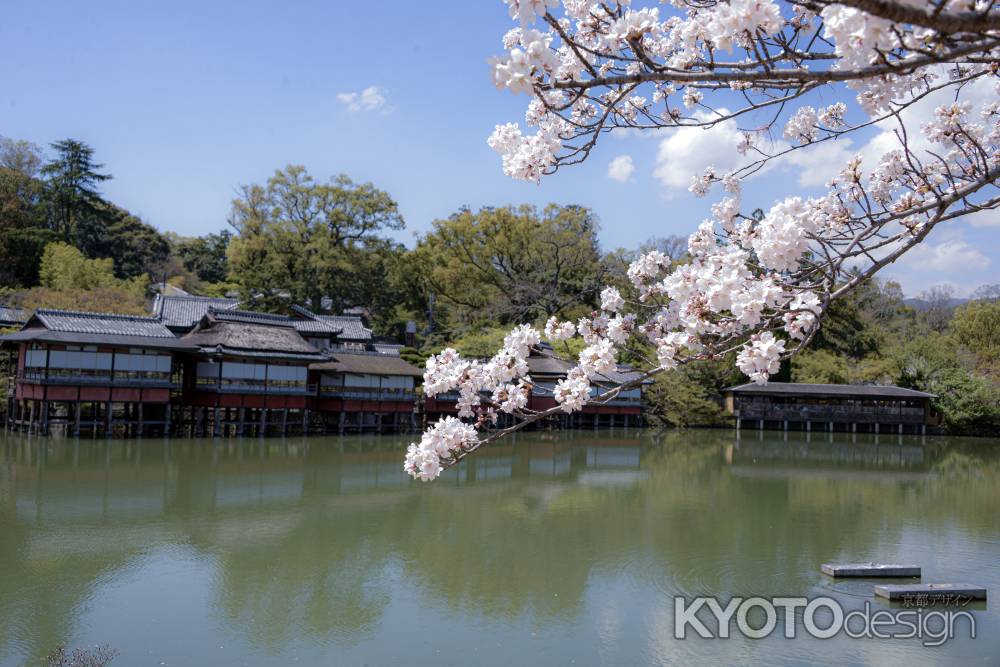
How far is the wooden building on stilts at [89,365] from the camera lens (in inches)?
751

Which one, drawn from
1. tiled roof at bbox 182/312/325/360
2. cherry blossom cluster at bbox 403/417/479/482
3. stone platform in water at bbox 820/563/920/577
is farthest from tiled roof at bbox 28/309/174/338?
cherry blossom cluster at bbox 403/417/479/482

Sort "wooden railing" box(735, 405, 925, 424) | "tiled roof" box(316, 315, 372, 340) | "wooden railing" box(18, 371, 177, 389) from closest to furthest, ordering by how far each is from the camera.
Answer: "wooden railing" box(18, 371, 177, 389) → "tiled roof" box(316, 315, 372, 340) → "wooden railing" box(735, 405, 925, 424)

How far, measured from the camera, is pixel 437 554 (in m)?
9.19

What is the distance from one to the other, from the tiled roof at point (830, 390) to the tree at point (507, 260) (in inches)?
326

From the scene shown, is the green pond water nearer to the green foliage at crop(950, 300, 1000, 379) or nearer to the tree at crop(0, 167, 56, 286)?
the tree at crop(0, 167, 56, 286)

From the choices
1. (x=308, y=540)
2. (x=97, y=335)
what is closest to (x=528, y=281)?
(x=97, y=335)

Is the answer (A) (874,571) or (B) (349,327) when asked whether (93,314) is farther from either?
(A) (874,571)

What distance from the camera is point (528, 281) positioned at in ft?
112

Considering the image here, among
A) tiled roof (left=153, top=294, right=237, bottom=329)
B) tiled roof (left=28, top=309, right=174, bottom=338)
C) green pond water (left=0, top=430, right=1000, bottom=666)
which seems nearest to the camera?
green pond water (left=0, top=430, right=1000, bottom=666)

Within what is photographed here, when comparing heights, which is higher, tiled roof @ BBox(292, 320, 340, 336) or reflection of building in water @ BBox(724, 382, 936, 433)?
tiled roof @ BBox(292, 320, 340, 336)

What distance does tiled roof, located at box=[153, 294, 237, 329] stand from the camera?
26641 mm

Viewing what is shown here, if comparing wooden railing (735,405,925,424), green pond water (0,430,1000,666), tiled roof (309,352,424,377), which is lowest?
green pond water (0,430,1000,666)

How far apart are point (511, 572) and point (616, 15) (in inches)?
263

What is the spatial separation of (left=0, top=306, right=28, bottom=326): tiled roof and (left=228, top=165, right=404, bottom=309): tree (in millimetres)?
9003
